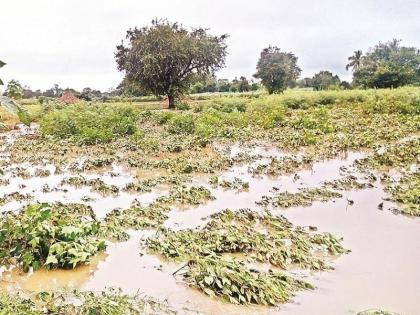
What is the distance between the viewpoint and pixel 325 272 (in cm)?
485

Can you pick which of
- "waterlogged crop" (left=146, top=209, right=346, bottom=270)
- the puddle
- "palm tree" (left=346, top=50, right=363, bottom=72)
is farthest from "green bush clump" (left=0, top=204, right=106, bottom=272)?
"palm tree" (left=346, top=50, right=363, bottom=72)

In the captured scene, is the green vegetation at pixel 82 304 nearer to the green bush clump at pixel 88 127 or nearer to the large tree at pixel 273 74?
the green bush clump at pixel 88 127

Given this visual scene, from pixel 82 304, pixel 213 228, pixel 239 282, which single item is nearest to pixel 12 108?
pixel 82 304

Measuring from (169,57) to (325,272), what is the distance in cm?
2670

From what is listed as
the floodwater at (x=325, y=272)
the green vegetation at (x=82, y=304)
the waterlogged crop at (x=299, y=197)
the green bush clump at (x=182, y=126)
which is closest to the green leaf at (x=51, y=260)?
the floodwater at (x=325, y=272)

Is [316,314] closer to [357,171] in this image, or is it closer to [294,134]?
[357,171]

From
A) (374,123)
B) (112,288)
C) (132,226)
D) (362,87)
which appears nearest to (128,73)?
(374,123)

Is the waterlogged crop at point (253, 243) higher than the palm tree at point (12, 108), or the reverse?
the palm tree at point (12, 108)

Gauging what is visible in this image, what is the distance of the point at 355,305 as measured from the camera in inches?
162

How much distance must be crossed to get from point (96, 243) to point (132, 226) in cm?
118

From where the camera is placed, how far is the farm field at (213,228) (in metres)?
4.23

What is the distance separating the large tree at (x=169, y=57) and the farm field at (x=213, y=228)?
Result: 54.8ft

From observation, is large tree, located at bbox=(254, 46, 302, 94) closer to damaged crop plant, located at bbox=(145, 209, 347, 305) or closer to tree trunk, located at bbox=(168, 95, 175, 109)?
tree trunk, located at bbox=(168, 95, 175, 109)

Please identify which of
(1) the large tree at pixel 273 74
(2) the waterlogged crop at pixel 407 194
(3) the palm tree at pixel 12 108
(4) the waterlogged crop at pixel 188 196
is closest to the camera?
(3) the palm tree at pixel 12 108
